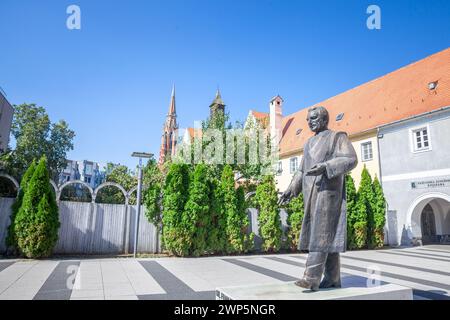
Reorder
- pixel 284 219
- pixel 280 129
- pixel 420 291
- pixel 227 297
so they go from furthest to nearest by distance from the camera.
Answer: pixel 280 129 < pixel 284 219 < pixel 420 291 < pixel 227 297

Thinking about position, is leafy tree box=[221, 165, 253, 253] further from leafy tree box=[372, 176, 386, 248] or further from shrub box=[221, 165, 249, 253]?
leafy tree box=[372, 176, 386, 248]

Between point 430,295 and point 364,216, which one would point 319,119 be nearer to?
point 430,295

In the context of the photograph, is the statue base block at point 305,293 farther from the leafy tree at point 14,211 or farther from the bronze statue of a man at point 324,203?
the leafy tree at point 14,211

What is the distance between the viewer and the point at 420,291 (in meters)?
5.95

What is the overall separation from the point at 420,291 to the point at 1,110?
1655 cm

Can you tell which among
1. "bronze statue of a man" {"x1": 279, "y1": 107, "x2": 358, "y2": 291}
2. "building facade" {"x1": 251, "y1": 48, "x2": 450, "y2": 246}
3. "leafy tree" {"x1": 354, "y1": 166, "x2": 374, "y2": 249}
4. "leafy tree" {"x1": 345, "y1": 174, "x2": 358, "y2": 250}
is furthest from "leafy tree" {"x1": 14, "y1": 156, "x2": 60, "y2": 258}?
"building facade" {"x1": 251, "y1": 48, "x2": 450, "y2": 246}

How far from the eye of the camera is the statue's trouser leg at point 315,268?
3855mm

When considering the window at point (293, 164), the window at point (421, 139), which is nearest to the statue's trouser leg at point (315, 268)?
the window at point (421, 139)

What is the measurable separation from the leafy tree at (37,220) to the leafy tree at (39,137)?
23.2m

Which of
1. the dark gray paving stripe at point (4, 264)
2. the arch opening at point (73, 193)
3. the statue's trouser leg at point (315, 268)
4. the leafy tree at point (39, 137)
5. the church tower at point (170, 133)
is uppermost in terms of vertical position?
the church tower at point (170, 133)

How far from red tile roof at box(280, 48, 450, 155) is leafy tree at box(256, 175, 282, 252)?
11606 mm

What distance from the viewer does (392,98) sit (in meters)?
22.2
